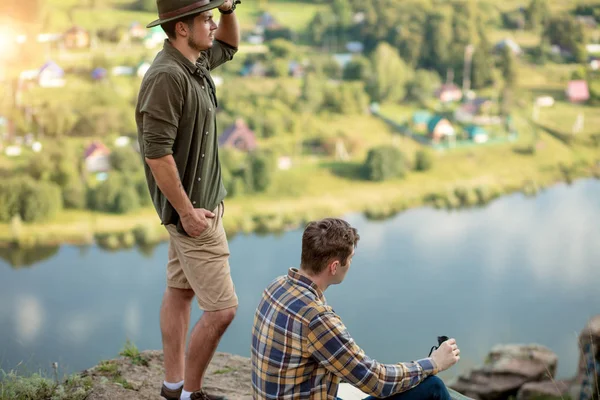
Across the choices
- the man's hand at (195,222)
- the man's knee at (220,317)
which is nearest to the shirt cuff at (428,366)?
the man's knee at (220,317)

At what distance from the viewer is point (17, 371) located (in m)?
3.23

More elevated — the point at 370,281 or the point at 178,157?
the point at 178,157

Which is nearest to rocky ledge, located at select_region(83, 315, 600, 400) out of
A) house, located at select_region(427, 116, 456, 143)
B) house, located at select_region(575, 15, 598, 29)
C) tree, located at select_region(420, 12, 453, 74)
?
house, located at select_region(427, 116, 456, 143)

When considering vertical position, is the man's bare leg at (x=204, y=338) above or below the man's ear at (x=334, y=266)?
below

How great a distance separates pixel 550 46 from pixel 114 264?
5.35 meters

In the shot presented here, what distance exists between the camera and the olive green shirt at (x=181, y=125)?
8.22 feet

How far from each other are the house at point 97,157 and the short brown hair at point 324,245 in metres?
5.61

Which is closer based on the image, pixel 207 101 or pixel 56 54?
pixel 207 101

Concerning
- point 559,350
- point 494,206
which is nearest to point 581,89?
point 494,206

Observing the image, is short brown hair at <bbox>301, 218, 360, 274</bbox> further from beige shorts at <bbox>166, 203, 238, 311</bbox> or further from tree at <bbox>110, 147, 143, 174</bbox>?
tree at <bbox>110, 147, 143, 174</bbox>

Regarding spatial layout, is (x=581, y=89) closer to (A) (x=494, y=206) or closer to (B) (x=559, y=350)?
(A) (x=494, y=206)

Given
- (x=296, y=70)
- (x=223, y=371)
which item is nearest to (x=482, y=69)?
(x=296, y=70)

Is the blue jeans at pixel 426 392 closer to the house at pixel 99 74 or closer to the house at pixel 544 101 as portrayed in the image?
the house at pixel 99 74

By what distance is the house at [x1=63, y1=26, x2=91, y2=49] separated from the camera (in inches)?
308
